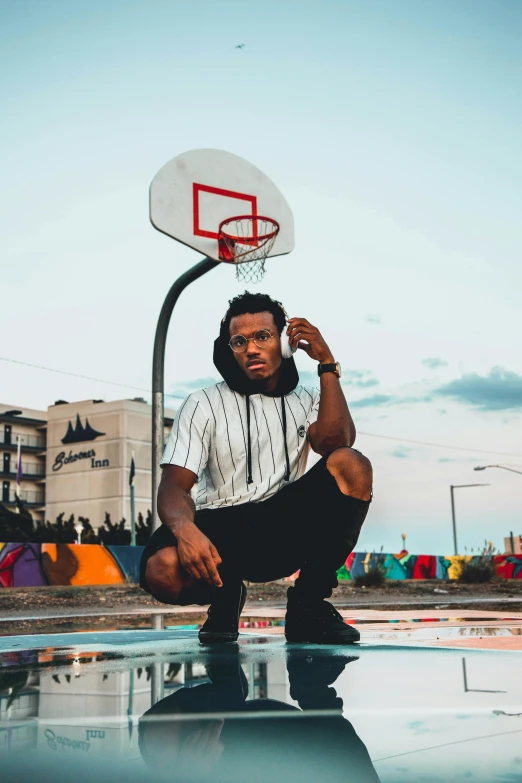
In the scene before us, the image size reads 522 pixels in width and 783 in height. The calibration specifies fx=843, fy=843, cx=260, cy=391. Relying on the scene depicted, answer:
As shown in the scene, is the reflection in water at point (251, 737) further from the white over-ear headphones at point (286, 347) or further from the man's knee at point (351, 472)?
the white over-ear headphones at point (286, 347)

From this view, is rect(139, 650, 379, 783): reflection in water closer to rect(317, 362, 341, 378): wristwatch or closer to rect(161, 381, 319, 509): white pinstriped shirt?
rect(161, 381, 319, 509): white pinstriped shirt

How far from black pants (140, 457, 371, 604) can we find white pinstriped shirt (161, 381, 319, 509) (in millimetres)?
77

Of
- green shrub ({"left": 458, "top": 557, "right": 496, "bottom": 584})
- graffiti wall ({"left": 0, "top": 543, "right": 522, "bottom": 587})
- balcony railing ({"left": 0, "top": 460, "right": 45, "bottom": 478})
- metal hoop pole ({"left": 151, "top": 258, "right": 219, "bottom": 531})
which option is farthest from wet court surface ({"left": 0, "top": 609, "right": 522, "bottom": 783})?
balcony railing ({"left": 0, "top": 460, "right": 45, "bottom": 478})

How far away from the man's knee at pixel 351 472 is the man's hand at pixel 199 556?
2.00 ft

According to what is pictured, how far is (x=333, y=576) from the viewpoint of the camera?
3.39 m

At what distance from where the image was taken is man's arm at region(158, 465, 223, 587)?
286 cm

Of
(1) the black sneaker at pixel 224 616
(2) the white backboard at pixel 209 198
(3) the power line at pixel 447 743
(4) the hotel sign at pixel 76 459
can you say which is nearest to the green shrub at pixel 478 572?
(2) the white backboard at pixel 209 198

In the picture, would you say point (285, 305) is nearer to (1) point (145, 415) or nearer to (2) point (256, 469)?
(2) point (256, 469)

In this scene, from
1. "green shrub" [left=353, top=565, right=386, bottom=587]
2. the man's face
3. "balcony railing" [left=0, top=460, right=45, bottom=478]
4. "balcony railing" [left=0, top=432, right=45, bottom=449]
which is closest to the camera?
the man's face

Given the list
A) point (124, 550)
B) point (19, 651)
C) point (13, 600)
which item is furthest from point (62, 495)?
point (19, 651)

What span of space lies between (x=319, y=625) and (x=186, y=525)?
2.52 feet

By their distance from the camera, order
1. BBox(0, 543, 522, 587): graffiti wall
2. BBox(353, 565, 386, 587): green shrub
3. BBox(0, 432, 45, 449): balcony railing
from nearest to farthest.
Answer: BBox(353, 565, 386, 587): green shrub < BBox(0, 543, 522, 587): graffiti wall < BBox(0, 432, 45, 449): balcony railing

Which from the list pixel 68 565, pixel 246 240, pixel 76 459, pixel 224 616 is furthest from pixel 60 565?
pixel 76 459

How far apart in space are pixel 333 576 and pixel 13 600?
432 inches
